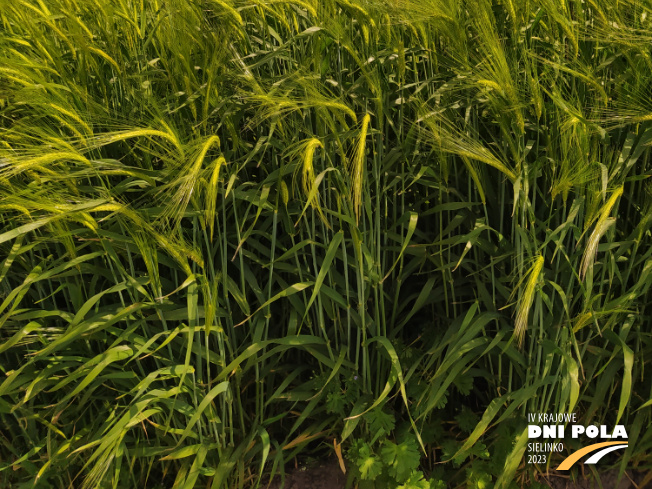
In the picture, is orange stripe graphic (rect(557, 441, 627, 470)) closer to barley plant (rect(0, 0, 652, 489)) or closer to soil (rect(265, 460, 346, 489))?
barley plant (rect(0, 0, 652, 489))

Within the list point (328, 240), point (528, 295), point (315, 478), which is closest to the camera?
point (528, 295)

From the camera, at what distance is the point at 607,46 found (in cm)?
155

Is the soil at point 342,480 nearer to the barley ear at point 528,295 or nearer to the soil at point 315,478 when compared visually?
the soil at point 315,478

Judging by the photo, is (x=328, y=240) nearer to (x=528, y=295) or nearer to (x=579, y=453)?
(x=528, y=295)

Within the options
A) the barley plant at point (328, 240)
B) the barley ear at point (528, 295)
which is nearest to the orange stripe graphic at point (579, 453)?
the barley plant at point (328, 240)

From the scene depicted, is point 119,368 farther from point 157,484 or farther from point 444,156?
point 444,156

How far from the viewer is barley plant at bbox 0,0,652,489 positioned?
4.72ft

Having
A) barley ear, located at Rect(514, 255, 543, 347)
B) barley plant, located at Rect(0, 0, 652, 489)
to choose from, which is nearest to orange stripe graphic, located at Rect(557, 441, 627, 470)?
barley plant, located at Rect(0, 0, 652, 489)

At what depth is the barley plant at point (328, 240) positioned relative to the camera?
144 cm

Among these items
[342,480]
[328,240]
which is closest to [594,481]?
[342,480]

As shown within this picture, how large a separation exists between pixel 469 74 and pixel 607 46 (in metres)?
0.37

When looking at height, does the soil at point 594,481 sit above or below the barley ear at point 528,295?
below

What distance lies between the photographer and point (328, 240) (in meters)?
1.65

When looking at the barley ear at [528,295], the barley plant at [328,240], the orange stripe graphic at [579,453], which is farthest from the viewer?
the orange stripe graphic at [579,453]
